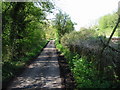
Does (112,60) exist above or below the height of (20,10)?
below

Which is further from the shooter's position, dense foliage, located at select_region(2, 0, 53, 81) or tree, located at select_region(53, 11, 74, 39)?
tree, located at select_region(53, 11, 74, 39)

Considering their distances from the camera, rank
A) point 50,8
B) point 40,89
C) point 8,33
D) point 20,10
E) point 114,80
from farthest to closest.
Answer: point 50,8 < point 20,10 < point 8,33 < point 40,89 < point 114,80

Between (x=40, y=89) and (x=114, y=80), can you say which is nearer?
(x=114, y=80)

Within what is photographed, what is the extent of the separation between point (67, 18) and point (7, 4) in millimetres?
30131

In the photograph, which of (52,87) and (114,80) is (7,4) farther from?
(114,80)

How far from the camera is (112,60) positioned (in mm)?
6074

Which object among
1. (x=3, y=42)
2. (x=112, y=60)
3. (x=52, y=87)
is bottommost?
(x=52, y=87)

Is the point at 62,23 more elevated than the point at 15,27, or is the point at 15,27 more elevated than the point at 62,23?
the point at 62,23

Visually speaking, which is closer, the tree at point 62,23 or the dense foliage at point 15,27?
the dense foliage at point 15,27

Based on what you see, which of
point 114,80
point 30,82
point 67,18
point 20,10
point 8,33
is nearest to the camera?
point 114,80

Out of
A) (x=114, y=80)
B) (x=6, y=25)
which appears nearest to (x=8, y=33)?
(x=6, y=25)

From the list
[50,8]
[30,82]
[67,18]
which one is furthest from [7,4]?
[67,18]

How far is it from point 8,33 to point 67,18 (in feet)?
101

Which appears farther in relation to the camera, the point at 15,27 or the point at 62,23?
the point at 62,23
